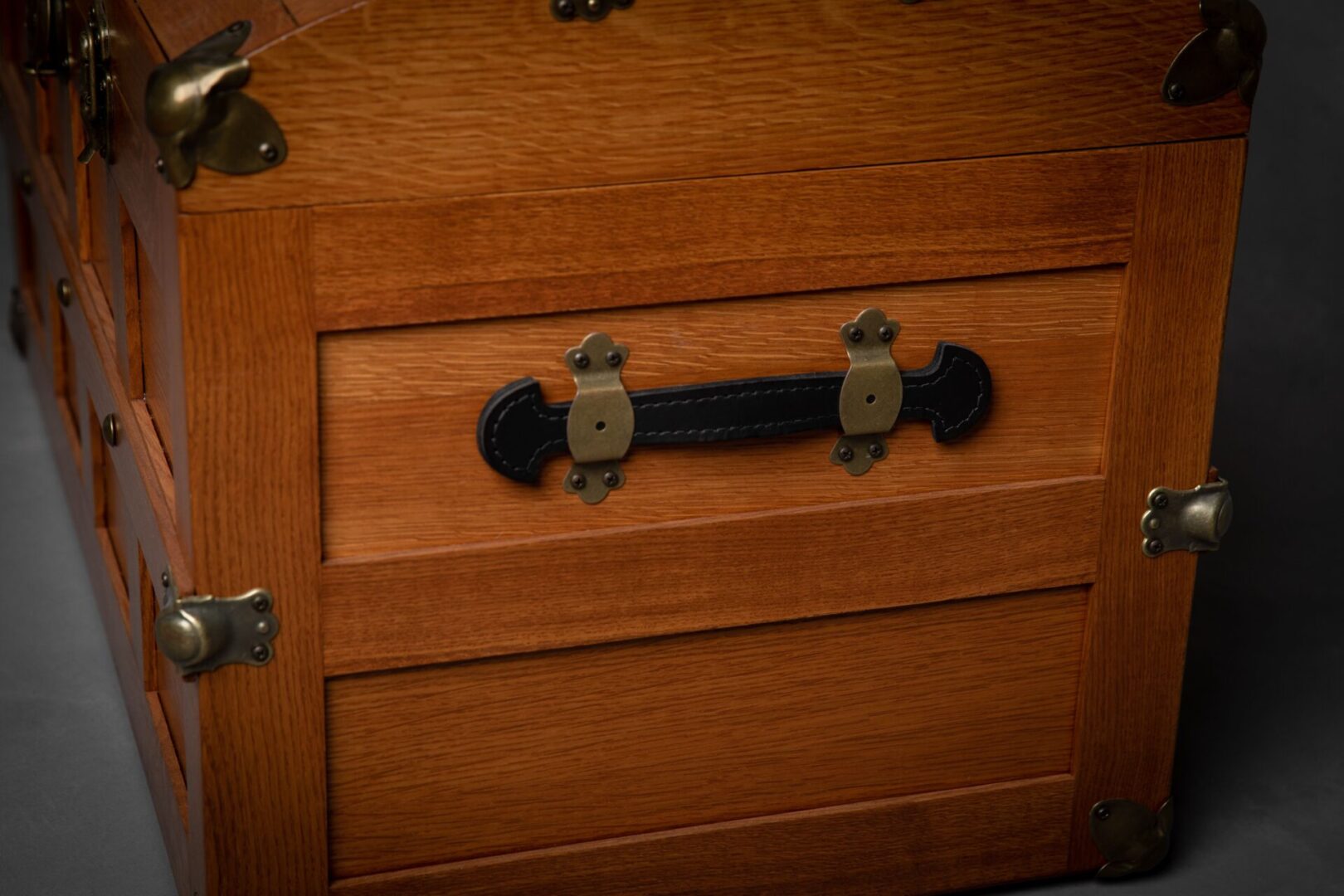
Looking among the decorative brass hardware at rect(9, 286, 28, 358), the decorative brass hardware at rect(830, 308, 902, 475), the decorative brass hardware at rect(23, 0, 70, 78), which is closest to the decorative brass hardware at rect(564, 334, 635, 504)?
the decorative brass hardware at rect(830, 308, 902, 475)

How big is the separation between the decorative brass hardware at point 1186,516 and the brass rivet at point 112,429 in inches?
39.8

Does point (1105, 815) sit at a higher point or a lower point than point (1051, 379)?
lower

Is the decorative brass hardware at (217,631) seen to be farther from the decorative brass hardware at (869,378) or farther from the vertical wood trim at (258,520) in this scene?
the decorative brass hardware at (869,378)

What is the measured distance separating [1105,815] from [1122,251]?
0.57 m

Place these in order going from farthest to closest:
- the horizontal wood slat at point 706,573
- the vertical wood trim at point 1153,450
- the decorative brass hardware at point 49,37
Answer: the decorative brass hardware at point 49,37, the vertical wood trim at point 1153,450, the horizontal wood slat at point 706,573

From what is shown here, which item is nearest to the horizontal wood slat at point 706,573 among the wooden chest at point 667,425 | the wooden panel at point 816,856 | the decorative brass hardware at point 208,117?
the wooden chest at point 667,425

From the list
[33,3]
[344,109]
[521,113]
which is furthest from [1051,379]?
[33,3]

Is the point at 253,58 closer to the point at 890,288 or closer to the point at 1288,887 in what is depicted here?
the point at 890,288

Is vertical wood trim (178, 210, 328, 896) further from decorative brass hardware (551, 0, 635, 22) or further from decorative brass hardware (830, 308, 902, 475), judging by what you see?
decorative brass hardware (830, 308, 902, 475)

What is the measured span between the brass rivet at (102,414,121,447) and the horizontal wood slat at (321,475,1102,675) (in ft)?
1.70

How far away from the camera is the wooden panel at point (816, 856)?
1805mm

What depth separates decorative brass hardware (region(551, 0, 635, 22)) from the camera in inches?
60.7

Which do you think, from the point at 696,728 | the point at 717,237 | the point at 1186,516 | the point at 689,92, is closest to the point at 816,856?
the point at 696,728

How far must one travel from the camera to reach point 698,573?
69.5 inches
